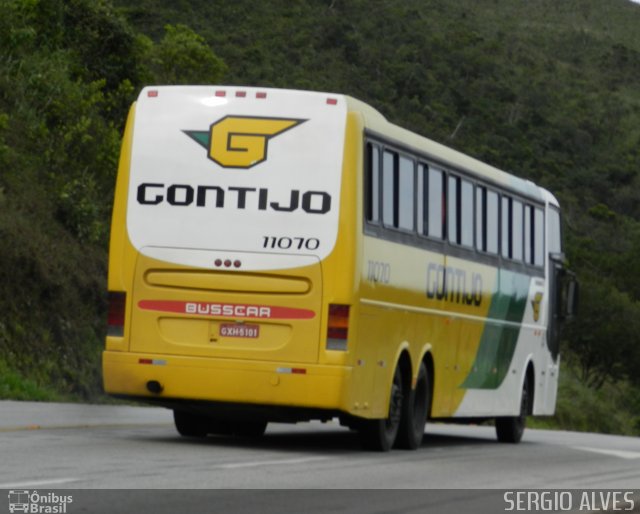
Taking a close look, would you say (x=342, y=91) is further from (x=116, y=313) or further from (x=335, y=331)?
(x=335, y=331)

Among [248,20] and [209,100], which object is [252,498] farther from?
[248,20]

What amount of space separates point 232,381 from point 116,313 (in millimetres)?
1371

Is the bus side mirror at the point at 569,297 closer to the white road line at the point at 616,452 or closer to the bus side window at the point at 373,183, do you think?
the white road line at the point at 616,452

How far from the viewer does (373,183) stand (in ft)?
57.4

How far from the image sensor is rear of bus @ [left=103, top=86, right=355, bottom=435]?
1658cm

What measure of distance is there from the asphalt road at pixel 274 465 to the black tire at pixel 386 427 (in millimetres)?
153

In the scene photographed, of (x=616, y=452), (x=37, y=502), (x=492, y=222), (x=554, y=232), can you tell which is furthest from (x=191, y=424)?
(x=554, y=232)

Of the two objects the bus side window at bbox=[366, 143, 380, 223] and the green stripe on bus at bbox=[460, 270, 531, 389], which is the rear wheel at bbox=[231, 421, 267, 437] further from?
the bus side window at bbox=[366, 143, 380, 223]

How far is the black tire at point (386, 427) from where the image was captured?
1809 cm

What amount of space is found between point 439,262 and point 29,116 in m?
15.9

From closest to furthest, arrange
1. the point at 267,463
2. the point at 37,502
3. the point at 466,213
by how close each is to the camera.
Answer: the point at 37,502 → the point at 267,463 → the point at 466,213

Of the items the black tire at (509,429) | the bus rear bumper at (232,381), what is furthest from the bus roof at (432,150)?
the black tire at (509,429)

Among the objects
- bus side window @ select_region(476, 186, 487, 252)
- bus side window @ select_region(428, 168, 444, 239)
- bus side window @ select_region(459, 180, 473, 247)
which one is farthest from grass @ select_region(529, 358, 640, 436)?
bus side window @ select_region(428, 168, 444, 239)

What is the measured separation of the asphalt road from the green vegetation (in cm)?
551
